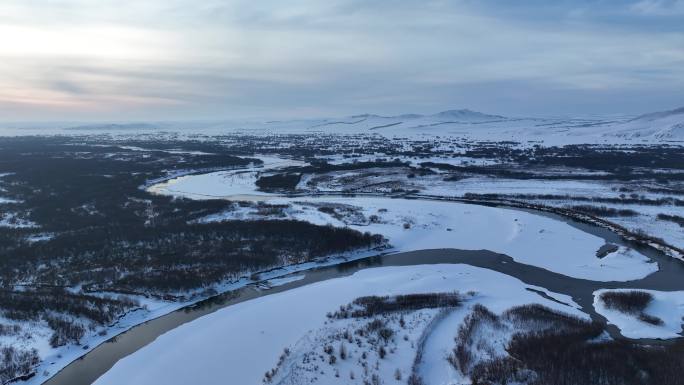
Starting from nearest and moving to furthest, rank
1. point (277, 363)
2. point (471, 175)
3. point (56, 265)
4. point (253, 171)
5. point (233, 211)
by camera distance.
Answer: point (277, 363) → point (56, 265) → point (233, 211) → point (471, 175) → point (253, 171)

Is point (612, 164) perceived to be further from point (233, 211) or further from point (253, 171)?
point (233, 211)

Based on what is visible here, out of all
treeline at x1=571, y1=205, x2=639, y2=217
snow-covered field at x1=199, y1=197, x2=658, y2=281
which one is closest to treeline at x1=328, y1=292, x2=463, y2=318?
snow-covered field at x1=199, y1=197, x2=658, y2=281

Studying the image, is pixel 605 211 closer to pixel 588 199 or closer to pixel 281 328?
pixel 588 199

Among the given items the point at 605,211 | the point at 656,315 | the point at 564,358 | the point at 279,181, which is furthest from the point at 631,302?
the point at 279,181

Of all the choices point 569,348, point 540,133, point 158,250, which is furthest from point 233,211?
point 540,133

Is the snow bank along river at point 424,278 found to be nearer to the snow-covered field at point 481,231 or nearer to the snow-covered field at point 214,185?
the snow-covered field at point 481,231

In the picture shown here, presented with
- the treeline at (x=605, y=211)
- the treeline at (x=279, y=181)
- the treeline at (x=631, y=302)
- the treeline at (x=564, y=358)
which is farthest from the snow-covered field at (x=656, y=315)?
the treeline at (x=279, y=181)

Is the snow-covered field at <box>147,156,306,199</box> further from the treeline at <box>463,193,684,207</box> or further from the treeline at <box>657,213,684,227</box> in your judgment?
the treeline at <box>657,213,684,227</box>
